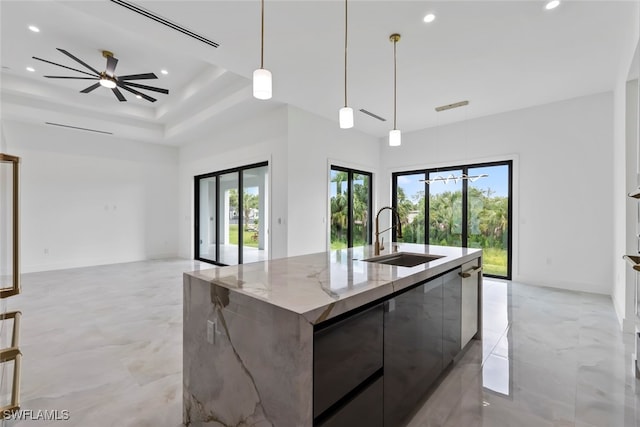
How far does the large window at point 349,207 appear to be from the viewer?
6.09 meters

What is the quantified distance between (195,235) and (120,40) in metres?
4.76

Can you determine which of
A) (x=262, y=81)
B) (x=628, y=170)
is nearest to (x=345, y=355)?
(x=262, y=81)

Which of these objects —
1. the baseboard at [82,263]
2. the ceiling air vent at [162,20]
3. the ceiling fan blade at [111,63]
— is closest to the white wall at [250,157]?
the baseboard at [82,263]

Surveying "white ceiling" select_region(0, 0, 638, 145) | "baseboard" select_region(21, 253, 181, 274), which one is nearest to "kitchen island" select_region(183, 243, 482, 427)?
"white ceiling" select_region(0, 0, 638, 145)

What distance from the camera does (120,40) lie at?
13.1 feet

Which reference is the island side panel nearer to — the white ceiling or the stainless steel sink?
the stainless steel sink

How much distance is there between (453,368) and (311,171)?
3.85 m

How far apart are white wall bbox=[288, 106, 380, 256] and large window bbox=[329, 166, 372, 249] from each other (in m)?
0.32

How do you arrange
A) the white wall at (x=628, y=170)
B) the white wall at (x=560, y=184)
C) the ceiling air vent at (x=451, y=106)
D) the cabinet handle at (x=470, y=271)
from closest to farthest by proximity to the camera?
the cabinet handle at (x=470, y=271) → the white wall at (x=628, y=170) → the white wall at (x=560, y=184) → the ceiling air vent at (x=451, y=106)

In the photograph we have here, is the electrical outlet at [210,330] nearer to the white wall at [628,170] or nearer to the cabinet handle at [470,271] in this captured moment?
the cabinet handle at [470,271]

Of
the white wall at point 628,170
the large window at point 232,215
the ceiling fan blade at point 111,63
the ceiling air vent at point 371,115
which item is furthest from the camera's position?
the large window at point 232,215

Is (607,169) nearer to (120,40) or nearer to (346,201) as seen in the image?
(346,201)

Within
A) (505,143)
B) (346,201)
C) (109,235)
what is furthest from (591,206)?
(109,235)

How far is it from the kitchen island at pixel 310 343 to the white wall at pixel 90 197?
22.6ft
